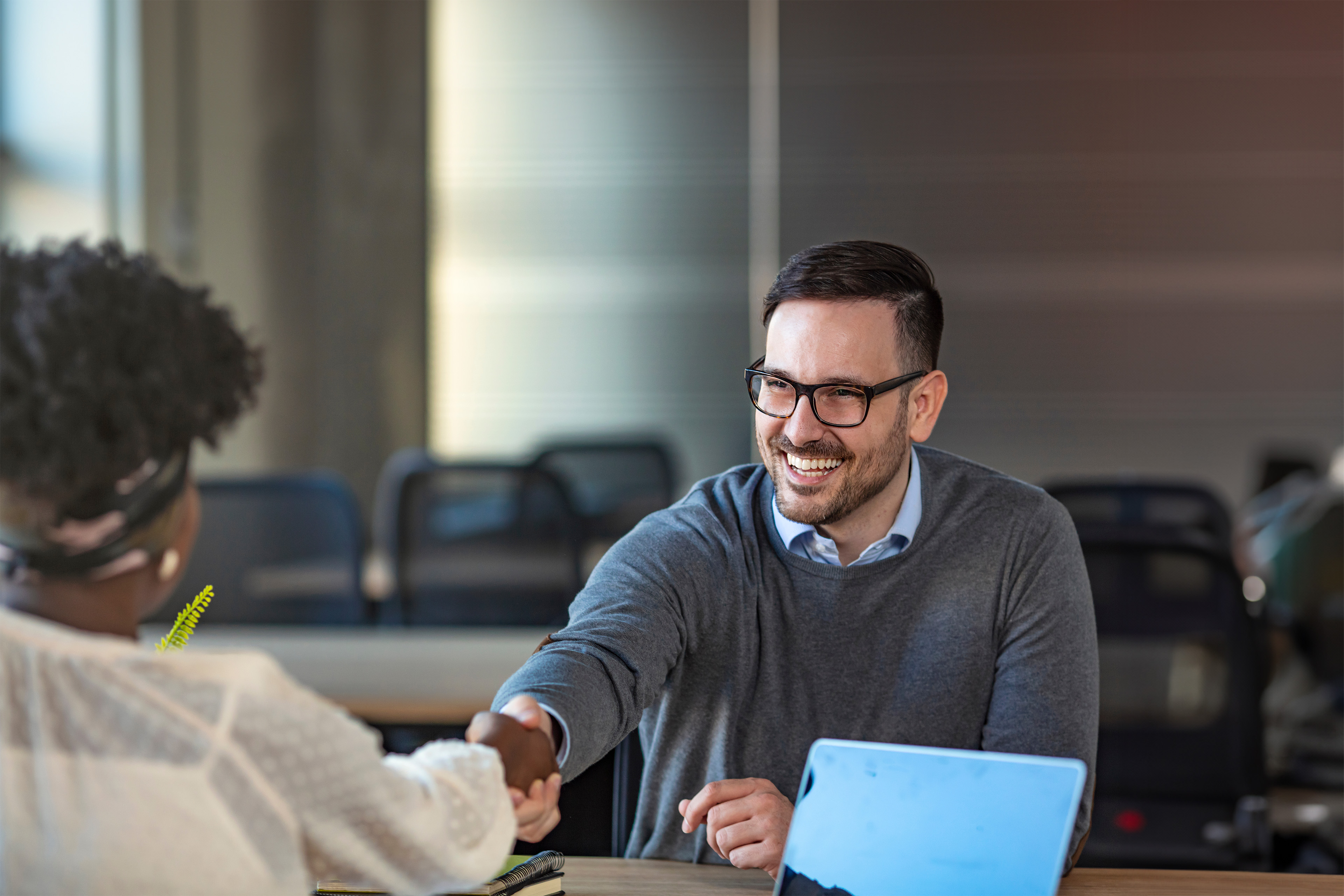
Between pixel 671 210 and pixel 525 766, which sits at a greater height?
pixel 671 210

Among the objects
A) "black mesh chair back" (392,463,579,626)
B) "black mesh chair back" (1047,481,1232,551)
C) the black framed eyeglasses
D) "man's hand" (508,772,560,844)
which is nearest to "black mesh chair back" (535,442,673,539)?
"black mesh chair back" (392,463,579,626)

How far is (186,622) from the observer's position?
125 cm

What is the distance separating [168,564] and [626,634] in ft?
2.12

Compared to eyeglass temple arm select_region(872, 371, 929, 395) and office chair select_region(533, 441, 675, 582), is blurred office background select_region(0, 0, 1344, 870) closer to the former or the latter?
office chair select_region(533, 441, 675, 582)

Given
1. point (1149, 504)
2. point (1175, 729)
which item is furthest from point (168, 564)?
point (1149, 504)

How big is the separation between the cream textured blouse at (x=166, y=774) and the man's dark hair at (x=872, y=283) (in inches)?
35.3

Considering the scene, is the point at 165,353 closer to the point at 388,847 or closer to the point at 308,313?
the point at 388,847

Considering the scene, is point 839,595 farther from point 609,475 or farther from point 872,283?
point 609,475

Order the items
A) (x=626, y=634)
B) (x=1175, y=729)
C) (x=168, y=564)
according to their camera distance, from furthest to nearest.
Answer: (x=1175, y=729) → (x=626, y=634) → (x=168, y=564)

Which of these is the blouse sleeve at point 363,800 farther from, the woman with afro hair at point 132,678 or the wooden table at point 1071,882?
the wooden table at point 1071,882

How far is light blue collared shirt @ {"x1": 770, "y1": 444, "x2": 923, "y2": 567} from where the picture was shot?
160 centimetres

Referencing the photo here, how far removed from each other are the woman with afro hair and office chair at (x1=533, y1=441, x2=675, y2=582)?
3427mm

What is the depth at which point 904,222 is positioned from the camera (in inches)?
168

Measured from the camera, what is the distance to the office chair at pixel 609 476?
4316 mm
